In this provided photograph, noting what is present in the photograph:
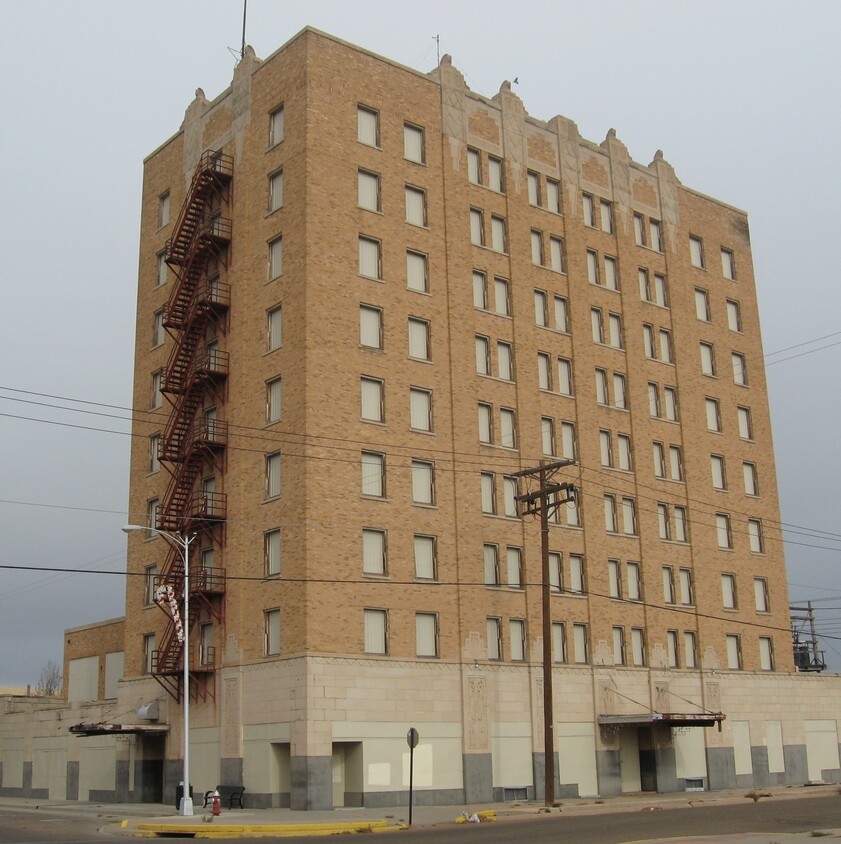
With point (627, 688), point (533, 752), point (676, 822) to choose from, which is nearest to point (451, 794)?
point (533, 752)

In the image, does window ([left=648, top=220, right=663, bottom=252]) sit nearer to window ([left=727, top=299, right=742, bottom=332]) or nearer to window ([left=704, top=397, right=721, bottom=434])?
window ([left=727, top=299, right=742, bottom=332])

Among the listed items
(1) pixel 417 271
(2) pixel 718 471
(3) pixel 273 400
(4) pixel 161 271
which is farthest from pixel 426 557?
(2) pixel 718 471

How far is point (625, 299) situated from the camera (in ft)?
200

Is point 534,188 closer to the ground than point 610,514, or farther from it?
farther from it

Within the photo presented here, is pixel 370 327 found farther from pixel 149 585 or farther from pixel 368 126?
pixel 149 585

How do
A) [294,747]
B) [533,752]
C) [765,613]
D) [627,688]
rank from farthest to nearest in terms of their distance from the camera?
1. [765,613]
2. [627,688]
3. [533,752]
4. [294,747]

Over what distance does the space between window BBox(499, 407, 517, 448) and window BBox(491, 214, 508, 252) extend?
7.92m

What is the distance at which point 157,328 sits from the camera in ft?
193

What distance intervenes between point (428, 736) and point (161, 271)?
27152 millimetres

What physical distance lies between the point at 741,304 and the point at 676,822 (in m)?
41.8

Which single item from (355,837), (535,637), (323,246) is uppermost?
(323,246)

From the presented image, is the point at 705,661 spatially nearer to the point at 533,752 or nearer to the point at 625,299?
the point at 533,752

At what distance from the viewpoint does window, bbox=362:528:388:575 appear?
47062 millimetres

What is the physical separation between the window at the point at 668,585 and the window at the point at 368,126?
2518cm
